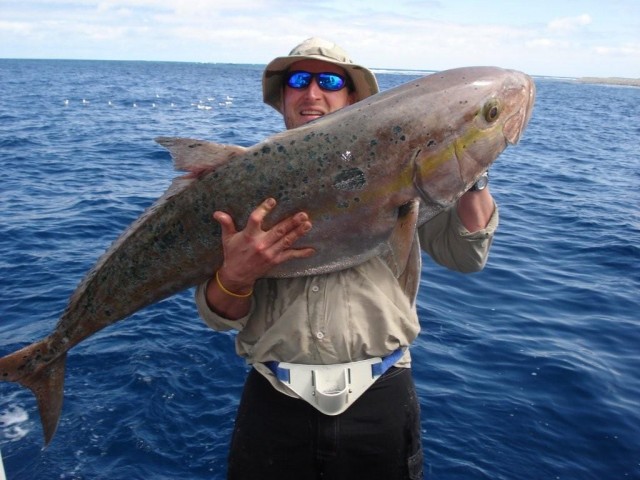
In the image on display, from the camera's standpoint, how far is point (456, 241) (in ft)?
11.0

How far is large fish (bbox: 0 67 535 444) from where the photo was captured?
120 inches

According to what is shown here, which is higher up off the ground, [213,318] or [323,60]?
[323,60]

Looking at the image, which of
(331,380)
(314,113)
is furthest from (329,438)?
(314,113)

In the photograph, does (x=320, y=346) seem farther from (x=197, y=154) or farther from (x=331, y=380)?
(x=197, y=154)

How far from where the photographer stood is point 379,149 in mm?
3053

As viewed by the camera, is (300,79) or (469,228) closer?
(469,228)

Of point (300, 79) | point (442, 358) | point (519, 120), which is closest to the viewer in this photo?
point (519, 120)

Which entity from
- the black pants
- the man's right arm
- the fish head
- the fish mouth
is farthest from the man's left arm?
the man's right arm

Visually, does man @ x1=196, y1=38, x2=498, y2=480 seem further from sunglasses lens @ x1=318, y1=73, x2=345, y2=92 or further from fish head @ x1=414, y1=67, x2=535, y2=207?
fish head @ x1=414, y1=67, x2=535, y2=207

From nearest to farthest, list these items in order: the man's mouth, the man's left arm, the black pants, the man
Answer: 1. the man
2. the black pants
3. the man's left arm
4. the man's mouth

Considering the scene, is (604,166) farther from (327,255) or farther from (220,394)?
(327,255)

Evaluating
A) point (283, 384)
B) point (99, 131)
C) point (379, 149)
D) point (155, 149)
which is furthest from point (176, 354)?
point (99, 131)

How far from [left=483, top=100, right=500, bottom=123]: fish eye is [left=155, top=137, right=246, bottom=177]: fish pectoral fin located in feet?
4.37

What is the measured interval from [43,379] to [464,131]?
290 centimetres
